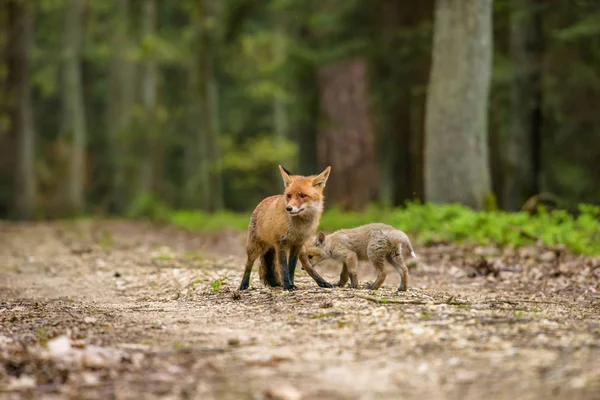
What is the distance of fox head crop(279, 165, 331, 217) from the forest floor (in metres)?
0.78

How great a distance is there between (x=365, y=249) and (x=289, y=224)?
0.88 m

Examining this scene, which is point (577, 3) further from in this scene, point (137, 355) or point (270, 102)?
point (270, 102)

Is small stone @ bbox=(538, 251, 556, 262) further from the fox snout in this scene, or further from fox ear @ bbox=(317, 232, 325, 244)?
the fox snout

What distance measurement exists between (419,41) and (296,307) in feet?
43.0

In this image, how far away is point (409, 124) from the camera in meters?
19.4

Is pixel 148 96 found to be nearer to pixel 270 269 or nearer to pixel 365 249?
pixel 270 269

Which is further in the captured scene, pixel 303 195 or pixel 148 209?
pixel 148 209

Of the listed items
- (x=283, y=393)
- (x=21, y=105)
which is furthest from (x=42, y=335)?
(x=21, y=105)

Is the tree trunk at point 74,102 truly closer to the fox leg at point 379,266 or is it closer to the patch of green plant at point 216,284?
the patch of green plant at point 216,284

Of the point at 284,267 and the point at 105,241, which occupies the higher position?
the point at 284,267

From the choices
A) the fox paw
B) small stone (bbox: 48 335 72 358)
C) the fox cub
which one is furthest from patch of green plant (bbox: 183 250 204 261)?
small stone (bbox: 48 335 72 358)

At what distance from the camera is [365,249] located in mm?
8039

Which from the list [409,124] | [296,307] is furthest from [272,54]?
[296,307]

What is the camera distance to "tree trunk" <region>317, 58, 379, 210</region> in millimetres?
21672
